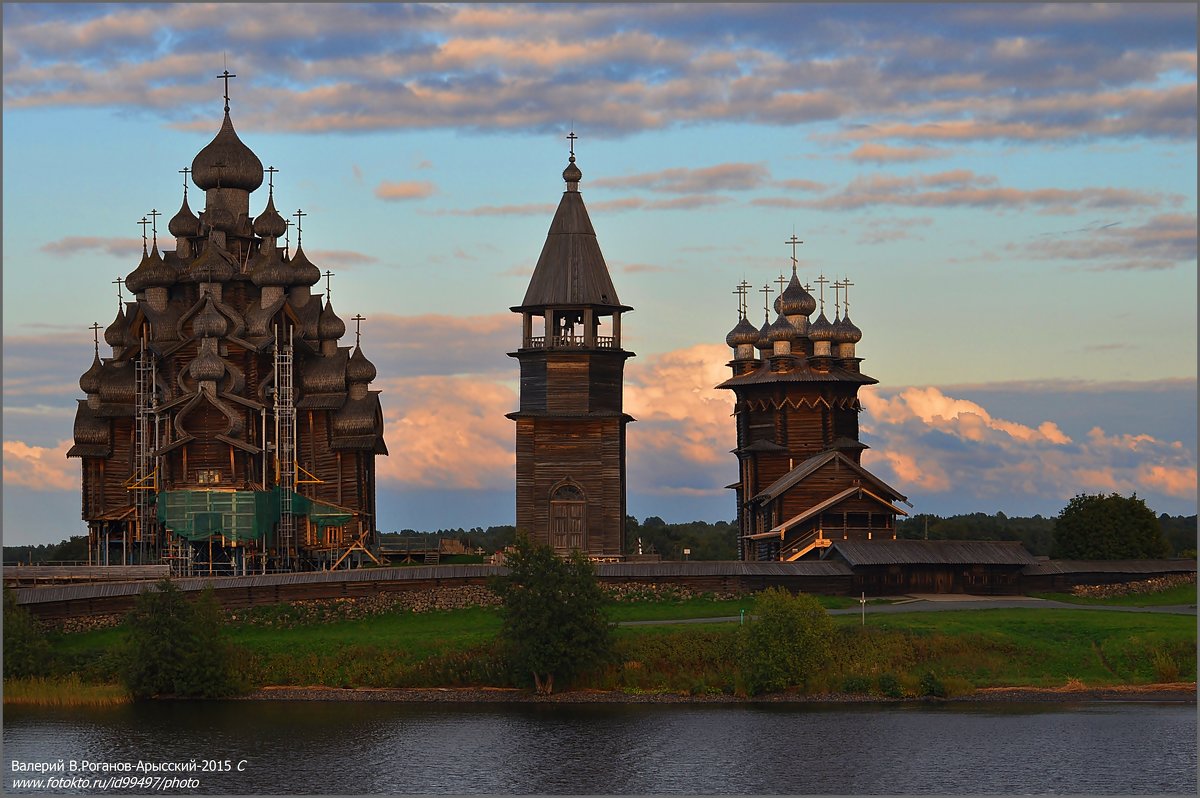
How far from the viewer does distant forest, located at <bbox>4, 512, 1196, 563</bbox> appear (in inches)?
3602

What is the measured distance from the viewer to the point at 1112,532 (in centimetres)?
7369

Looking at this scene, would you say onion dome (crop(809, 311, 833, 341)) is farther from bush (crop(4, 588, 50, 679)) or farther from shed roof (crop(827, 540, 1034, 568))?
bush (crop(4, 588, 50, 679))

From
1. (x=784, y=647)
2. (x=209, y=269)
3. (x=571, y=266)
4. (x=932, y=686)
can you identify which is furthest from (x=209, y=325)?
(x=932, y=686)

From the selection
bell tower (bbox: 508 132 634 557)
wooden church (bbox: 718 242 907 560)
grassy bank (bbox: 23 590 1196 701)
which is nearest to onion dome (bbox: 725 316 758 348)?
wooden church (bbox: 718 242 907 560)

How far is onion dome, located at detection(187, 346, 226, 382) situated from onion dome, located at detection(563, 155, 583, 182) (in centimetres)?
1452

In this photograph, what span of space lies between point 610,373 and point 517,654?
19.2 m

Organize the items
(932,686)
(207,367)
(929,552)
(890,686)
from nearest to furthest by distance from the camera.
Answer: (932,686), (890,686), (929,552), (207,367)

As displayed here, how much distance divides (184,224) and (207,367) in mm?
8274

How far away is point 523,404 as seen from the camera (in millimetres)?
73375

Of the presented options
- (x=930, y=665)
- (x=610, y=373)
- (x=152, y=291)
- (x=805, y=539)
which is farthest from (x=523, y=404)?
(x=930, y=665)

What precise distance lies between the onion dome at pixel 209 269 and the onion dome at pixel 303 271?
8.15 ft

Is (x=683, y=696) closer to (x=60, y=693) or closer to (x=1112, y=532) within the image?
(x=60, y=693)

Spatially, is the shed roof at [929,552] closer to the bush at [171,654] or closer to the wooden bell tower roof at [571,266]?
the wooden bell tower roof at [571,266]

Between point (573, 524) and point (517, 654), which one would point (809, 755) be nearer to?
point (517, 654)
